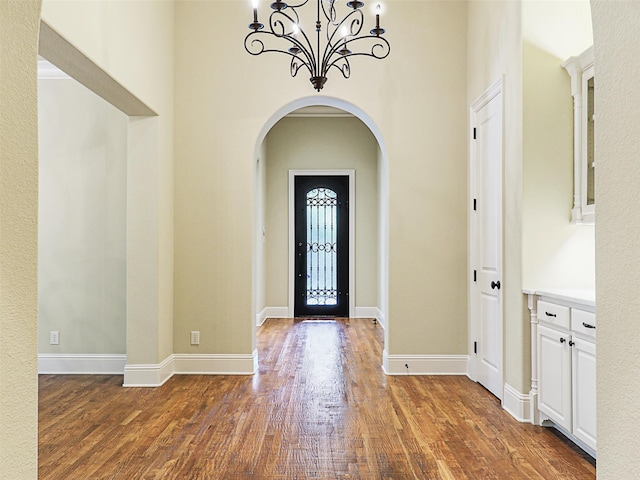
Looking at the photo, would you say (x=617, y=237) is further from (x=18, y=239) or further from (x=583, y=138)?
(x=583, y=138)

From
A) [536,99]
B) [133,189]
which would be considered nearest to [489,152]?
[536,99]

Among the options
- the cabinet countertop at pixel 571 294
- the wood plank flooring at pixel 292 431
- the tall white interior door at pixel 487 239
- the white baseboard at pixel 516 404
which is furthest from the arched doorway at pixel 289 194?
the cabinet countertop at pixel 571 294

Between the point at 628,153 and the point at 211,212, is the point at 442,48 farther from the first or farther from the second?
the point at 628,153

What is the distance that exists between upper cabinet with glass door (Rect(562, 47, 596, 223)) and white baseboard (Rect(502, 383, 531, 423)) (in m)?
1.22

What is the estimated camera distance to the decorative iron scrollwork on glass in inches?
332

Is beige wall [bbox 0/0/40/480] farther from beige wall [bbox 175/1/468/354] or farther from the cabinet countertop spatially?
beige wall [bbox 175/1/468/354]

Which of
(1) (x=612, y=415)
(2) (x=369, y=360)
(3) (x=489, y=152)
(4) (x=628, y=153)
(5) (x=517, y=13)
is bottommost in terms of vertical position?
(2) (x=369, y=360)

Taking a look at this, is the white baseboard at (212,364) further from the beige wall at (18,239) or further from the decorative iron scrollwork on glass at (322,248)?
the decorative iron scrollwork on glass at (322,248)

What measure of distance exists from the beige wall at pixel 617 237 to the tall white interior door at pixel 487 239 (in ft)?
9.10

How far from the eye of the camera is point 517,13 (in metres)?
3.56

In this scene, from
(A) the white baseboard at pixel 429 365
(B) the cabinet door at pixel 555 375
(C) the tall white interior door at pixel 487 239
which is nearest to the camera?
(B) the cabinet door at pixel 555 375

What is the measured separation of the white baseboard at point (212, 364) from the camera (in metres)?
4.78

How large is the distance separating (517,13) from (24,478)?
374cm

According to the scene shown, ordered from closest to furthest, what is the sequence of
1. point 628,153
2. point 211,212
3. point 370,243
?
point 628,153 < point 211,212 < point 370,243
